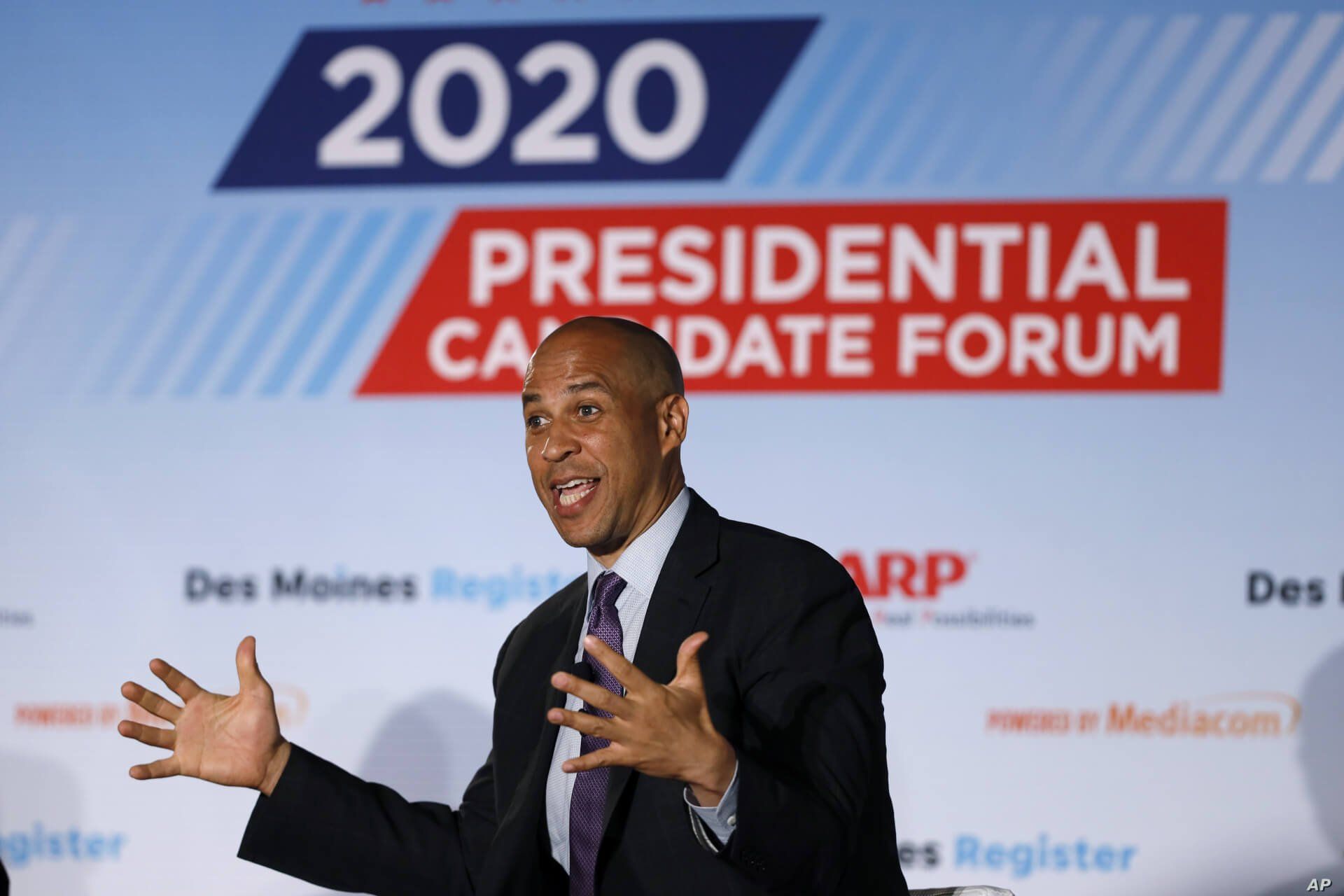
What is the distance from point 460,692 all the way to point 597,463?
7.05 ft

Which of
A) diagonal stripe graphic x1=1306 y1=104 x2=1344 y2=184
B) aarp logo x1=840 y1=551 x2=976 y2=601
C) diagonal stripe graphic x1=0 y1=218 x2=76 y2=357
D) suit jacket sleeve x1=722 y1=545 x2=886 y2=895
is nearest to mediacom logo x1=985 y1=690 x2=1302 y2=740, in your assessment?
aarp logo x1=840 y1=551 x2=976 y2=601

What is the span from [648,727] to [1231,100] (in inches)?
127

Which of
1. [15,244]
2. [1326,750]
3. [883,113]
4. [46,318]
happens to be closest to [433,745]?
[46,318]

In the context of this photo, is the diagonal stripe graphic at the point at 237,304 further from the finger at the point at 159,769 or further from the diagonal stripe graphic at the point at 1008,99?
the finger at the point at 159,769

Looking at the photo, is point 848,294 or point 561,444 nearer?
point 561,444

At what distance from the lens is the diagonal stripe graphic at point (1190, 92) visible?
12.8ft

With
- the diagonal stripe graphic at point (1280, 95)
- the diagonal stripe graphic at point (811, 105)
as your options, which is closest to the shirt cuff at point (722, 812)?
the diagonal stripe graphic at point (811, 105)

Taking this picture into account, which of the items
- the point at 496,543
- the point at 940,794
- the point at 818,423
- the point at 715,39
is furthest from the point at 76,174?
the point at 940,794

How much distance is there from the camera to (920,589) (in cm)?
388

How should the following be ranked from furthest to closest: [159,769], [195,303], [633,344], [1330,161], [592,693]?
[195,303] → [1330,161] → [633,344] → [159,769] → [592,693]

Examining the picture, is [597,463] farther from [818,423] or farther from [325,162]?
[325,162]

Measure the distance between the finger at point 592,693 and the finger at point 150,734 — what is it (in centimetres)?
71

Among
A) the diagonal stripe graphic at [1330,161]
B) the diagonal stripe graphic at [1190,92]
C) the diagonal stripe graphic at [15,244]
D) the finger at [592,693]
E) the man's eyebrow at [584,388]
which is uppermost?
the diagonal stripe graphic at [1190,92]

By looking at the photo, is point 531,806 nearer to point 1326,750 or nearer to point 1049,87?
point 1326,750
